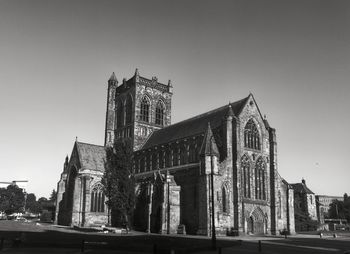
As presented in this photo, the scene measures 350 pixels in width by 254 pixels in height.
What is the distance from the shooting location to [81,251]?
28.4 metres

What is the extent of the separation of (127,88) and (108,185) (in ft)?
121

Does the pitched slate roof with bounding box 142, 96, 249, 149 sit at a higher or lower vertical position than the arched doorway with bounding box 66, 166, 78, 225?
higher

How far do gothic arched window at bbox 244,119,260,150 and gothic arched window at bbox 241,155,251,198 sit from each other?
2667 millimetres

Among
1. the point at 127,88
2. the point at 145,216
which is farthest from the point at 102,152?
the point at 145,216

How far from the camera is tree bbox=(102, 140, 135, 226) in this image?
55.4 metres

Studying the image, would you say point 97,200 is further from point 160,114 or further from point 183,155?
point 160,114

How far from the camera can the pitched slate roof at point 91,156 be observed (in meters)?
75.6

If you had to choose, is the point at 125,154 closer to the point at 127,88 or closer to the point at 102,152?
the point at 102,152

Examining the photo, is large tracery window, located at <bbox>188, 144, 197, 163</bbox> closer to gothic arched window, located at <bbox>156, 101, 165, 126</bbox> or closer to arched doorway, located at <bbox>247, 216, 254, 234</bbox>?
arched doorway, located at <bbox>247, 216, 254, 234</bbox>

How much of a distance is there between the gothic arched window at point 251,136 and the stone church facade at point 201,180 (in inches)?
6.3

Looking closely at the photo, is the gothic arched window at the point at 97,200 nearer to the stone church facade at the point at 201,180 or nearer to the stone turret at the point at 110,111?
the stone church facade at the point at 201,180

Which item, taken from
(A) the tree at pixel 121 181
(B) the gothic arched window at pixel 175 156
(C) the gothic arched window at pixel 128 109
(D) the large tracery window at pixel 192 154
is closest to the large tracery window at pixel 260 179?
(D) the large tracery window at pixel 192 154

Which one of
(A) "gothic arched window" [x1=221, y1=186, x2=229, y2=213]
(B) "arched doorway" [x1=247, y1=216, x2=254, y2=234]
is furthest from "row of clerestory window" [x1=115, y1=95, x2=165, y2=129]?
(B) "arched doorway" [x1=247, y1=216, x2=254, y2=234]

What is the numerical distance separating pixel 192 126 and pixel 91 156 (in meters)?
22.0
